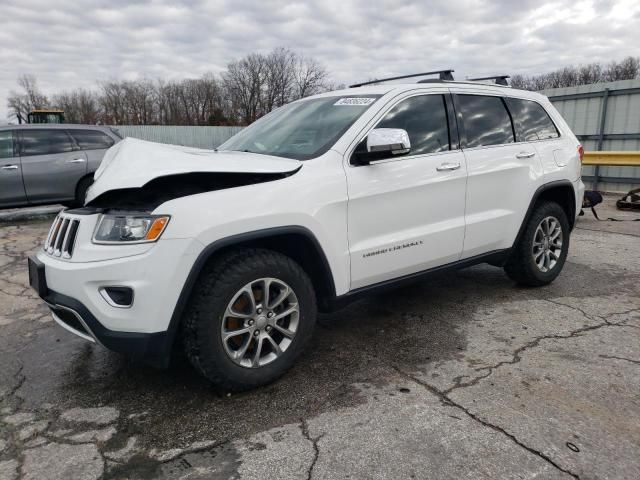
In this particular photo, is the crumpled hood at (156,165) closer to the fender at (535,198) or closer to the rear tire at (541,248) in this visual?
the fender at (535,198)

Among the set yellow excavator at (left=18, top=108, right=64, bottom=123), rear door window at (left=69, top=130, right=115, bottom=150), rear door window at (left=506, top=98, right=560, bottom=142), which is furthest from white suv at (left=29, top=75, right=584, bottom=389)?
yellow excavator at (left=18, top=108, right=64, bottom=123)

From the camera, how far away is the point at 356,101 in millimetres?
3486

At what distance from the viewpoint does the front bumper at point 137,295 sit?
2387mm

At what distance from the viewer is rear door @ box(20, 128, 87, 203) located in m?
8.55

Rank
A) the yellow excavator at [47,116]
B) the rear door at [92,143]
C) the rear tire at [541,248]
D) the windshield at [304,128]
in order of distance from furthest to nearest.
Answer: the yellow excavator at [47,116] → the rear door at [92,143] → the rear tire at [541,248] → the windshield at [304,128]

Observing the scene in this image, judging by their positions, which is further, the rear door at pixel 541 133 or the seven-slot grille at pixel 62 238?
the rear door at pixel 541 133

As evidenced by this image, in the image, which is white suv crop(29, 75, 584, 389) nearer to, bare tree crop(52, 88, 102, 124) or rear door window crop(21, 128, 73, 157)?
rear door window crop(21, 128, 73, 157)

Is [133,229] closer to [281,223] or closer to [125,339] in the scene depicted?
[125,339]

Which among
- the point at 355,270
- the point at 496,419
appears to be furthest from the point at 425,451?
the point at 355,270

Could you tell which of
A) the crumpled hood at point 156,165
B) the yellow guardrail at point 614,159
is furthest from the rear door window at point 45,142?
the yellow guardrail at point 614,159

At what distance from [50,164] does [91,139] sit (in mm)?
869

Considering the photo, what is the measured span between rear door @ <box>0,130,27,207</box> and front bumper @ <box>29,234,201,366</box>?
7.18 m

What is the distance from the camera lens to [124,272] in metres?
2.38

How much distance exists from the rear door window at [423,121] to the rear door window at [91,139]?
7306 mm
